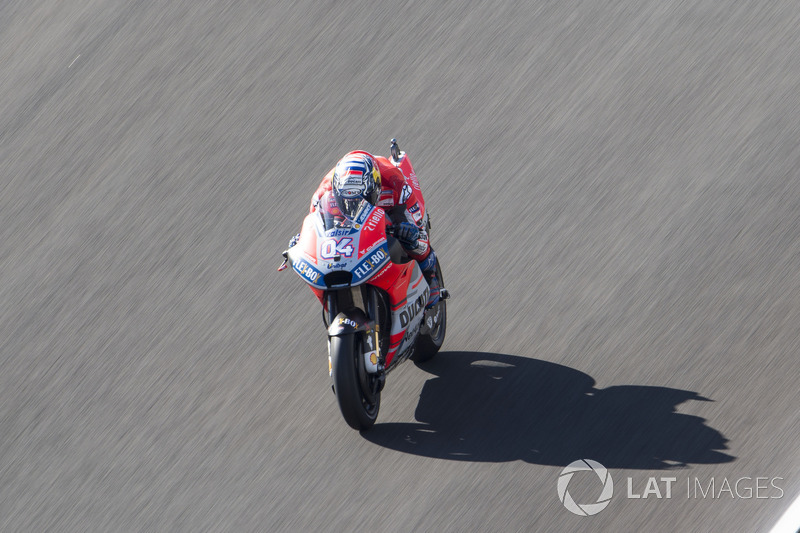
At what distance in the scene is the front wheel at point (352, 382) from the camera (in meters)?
6.90

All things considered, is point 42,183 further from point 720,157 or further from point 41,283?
point 720,157

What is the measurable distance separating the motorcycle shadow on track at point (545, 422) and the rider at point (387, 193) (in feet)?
2.49

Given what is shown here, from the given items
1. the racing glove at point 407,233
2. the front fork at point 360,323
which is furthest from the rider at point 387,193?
the front fork at point 360,323

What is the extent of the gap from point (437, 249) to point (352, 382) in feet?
8.11

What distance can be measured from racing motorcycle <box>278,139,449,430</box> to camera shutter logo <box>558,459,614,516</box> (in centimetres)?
142

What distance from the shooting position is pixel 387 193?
7676 mm

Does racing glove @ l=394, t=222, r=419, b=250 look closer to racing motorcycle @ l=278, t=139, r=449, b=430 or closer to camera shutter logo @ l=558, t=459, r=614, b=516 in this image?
racing motorcycle @ l=278, t=139, r=449, b=430

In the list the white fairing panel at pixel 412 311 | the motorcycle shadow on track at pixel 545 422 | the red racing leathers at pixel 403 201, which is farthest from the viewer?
the red racing leathers at pixel 403 201

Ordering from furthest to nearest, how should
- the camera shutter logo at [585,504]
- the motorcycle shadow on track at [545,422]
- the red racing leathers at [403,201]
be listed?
the red racing leathers at [403,201] → the motorcycle shadow on track at [545,422] → the camera shutter logo at [585,504]

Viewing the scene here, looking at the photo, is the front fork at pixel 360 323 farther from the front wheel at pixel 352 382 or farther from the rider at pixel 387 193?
the rider at pixel 387 193

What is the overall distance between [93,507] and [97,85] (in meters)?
5.32

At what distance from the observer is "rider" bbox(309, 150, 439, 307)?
7.19 meters

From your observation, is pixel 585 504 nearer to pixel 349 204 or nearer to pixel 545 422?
pixel 545 422

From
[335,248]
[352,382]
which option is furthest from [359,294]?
[352,382]
